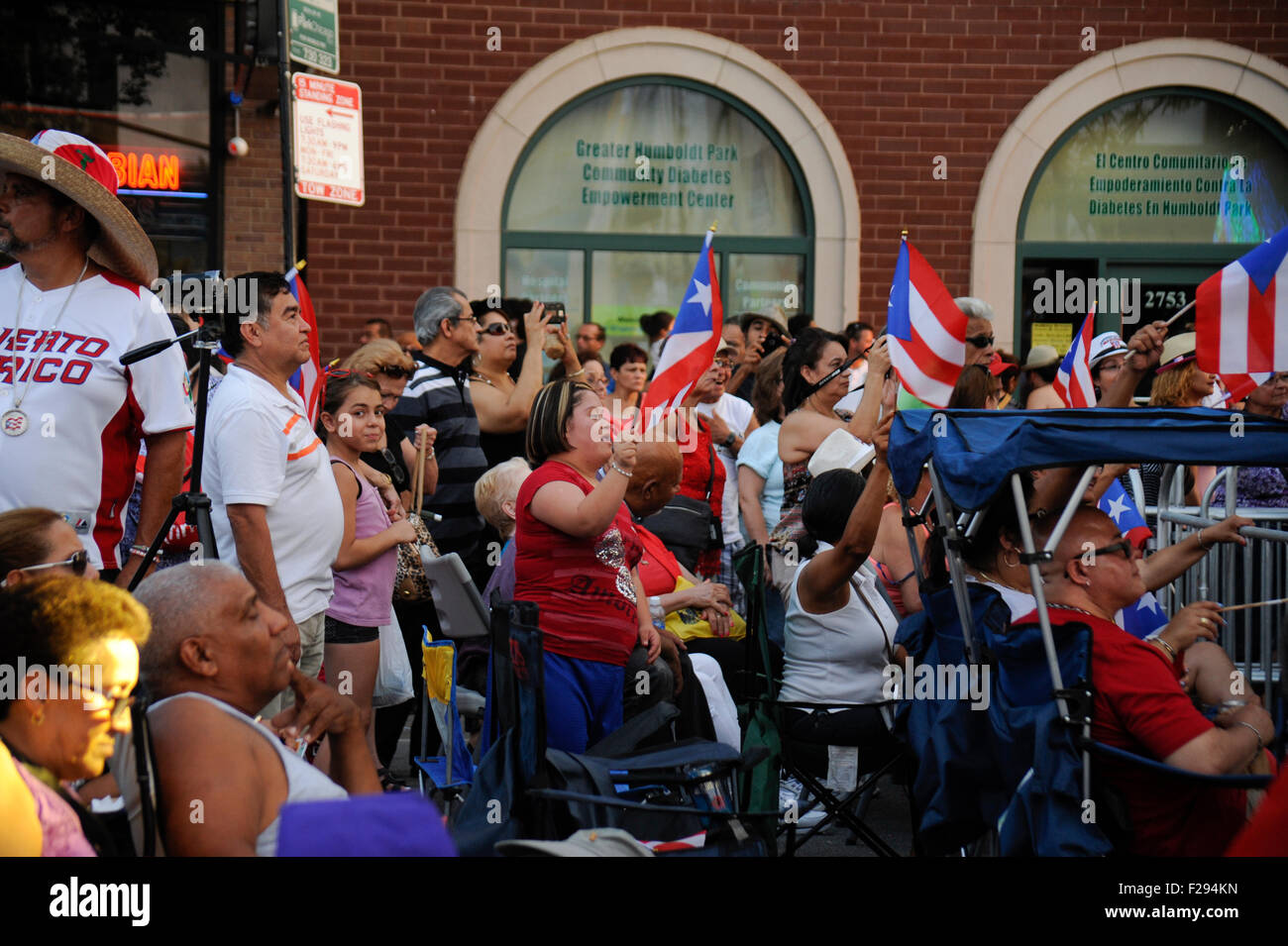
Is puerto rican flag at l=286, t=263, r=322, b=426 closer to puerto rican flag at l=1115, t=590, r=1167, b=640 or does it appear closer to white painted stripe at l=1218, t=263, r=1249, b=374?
puerto rican flag at l=1115, t=590, r=1167, b=640

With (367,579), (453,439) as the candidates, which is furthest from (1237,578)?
(367,579)

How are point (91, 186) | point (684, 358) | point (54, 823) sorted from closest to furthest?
point (54, 823), point (91, 186), point (684, 358)

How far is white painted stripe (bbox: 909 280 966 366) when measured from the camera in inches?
216

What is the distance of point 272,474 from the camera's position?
456cm

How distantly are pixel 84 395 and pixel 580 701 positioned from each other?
72.7 inches

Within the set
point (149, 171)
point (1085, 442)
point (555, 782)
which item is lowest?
point (555, 782)

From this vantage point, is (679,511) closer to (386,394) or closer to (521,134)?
(386,394)

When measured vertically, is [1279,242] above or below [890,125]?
below

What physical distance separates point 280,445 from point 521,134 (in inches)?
310

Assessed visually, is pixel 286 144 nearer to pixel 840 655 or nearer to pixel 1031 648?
pixel 840 655

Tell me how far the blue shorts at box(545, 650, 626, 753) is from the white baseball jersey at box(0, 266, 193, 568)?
4.74ft

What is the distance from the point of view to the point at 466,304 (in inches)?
273

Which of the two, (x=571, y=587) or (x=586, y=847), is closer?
(x=586, y=847)

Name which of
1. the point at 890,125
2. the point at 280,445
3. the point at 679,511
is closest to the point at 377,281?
the point at 890,125
